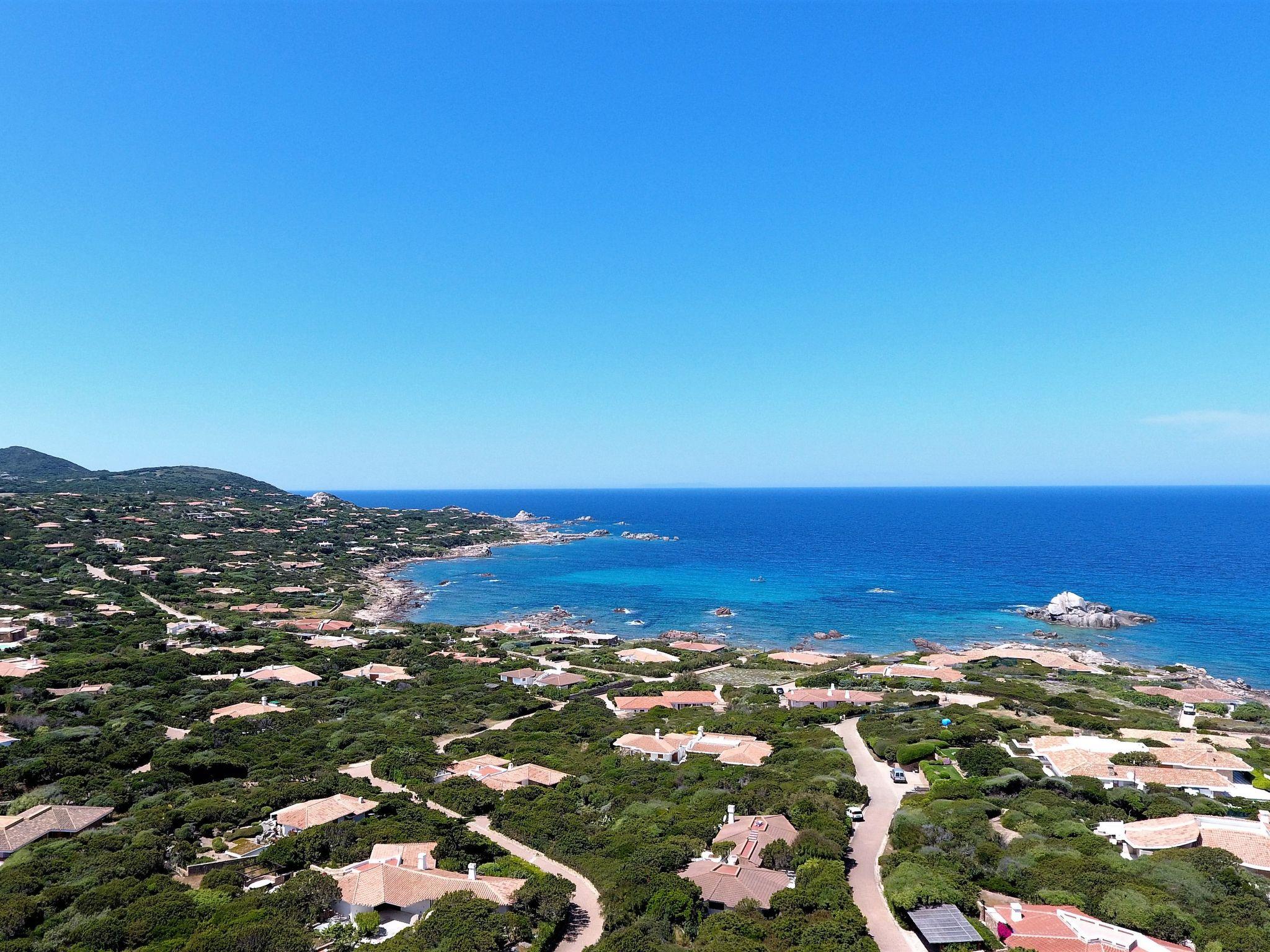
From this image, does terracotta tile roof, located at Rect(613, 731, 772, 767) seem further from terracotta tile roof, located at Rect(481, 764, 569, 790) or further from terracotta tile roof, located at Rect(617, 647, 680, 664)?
terracotta tile roof, located at Rect(617, 647, 680, 664)

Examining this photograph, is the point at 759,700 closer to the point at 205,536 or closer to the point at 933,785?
the point at 933,785

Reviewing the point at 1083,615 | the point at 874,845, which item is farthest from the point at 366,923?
the point at 1083,615

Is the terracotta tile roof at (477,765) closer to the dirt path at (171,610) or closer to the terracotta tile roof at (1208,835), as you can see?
the terracotta tile roof at (1208,835)

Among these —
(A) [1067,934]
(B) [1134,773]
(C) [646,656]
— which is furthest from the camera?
(C) [646,656]

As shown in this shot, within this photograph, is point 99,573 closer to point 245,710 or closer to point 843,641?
point 245,710

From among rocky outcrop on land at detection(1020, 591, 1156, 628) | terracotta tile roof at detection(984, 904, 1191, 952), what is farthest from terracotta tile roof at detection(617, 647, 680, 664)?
rocky outcrop on land at detection(1020, 591, 1156, 628)

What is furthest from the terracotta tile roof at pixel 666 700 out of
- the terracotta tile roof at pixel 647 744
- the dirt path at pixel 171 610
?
the dirt path at pixel 171 610

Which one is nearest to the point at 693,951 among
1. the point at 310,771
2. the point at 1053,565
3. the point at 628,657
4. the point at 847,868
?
the point at 847,868
